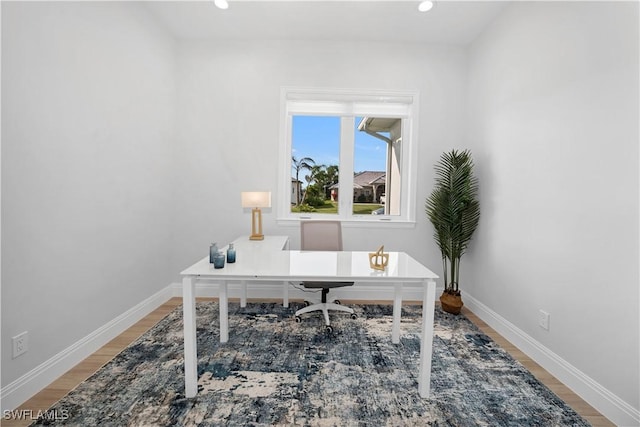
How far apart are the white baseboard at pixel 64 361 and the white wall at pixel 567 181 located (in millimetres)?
3385

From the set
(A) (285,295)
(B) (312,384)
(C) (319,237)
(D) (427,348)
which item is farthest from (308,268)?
(A) (285,295)

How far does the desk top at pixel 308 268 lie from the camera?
186cm

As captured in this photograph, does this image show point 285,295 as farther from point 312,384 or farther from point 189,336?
point 189,336

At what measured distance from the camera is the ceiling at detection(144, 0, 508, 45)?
288cm

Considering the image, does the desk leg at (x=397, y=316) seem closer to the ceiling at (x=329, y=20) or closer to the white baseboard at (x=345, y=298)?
the white baseboard at (x=345, y=298)

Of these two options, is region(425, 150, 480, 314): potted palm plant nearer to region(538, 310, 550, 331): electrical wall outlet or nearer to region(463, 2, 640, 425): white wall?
region(463, 2, 640, 425): white wall

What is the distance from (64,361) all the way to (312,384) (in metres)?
1.68

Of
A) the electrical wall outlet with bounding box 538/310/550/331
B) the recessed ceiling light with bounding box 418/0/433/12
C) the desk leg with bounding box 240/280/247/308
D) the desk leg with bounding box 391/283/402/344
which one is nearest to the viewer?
the electrical wall outlet with bounding box 538/310/550/331

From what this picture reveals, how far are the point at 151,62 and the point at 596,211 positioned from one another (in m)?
3.88

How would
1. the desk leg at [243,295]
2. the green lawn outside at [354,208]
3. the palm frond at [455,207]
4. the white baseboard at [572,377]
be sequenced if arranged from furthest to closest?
1. the green lawn outside at [354,208]
2. the desk leg at [243,295]
3. the palm frond at [455,207]
4. the white baseboard at [572,377]

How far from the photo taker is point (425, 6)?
2.78 metres

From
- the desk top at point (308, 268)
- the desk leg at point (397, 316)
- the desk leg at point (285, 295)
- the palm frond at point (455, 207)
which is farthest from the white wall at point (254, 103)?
the desk leg at point (397, 316)

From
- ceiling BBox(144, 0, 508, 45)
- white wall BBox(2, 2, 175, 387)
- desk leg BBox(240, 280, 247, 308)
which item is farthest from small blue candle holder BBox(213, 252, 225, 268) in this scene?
ceiling BBox(144, 0, 508, 45)

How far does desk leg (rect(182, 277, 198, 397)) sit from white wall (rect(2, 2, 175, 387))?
0.93m
